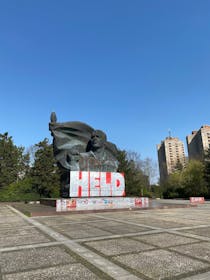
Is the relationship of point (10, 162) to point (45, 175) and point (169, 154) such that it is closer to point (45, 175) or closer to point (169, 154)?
point (45, 175)

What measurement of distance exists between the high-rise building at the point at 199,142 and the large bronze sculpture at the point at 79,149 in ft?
133

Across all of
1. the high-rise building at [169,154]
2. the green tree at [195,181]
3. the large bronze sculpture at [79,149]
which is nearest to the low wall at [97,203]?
the large bronze sculpture at [79,149]

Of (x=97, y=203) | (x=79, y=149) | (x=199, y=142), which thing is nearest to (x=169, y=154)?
(x=199, y=142)

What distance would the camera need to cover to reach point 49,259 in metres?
4.80

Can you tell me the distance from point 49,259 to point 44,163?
3605 cm

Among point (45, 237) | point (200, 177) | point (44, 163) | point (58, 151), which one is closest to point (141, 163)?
point (200, 177)

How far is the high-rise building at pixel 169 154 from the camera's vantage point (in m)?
75.6

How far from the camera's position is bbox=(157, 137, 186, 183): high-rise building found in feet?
248

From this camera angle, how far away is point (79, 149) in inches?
868

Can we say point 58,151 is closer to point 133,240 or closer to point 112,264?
point 133,240

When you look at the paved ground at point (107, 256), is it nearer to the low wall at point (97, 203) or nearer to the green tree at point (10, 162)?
the low wall at point (97, 203)

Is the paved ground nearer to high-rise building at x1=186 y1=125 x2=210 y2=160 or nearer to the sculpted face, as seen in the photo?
the sculpted face

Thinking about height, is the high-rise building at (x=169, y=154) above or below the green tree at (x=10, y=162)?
above

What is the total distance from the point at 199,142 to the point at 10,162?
48.9 meters
